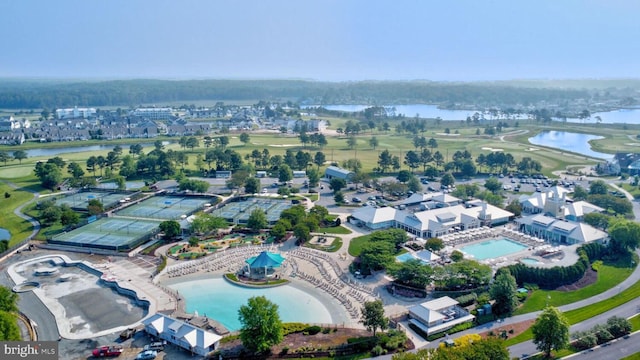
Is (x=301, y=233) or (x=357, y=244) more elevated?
(x=301, y=233)

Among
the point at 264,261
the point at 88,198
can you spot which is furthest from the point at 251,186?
the point at 264,261

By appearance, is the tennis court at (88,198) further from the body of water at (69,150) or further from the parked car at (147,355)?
the body of water at (69,150)

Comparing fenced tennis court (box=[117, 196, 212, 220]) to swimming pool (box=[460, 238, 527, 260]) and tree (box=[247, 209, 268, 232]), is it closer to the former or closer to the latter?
tree (box=[247, 209, 268, 232])

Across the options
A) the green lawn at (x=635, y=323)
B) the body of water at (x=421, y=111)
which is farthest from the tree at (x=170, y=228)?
the body of water at (x=421, y=111)

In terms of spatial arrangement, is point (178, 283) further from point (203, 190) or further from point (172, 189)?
point (172, 189)

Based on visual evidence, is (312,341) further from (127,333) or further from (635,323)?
(635,323)

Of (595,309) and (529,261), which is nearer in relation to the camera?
(595,309)
